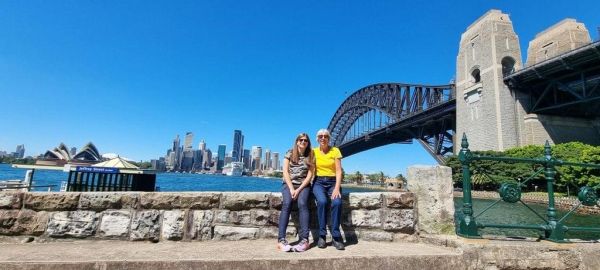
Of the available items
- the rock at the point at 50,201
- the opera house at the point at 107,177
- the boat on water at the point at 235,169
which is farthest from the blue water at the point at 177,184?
the boat on water at the point at 235,169

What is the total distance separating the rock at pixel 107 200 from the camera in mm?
3010

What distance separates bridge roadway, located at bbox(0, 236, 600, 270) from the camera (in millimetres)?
2277

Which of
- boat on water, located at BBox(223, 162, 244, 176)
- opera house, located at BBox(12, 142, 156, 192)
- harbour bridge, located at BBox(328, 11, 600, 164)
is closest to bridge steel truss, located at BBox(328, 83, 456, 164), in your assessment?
harbour bridge, located at BBox(328, 11, 600, 164)

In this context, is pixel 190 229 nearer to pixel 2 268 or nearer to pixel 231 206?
pixel 231 206

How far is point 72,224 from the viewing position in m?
2.96

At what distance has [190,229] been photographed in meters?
3.09

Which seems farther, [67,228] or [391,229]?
[391,229]

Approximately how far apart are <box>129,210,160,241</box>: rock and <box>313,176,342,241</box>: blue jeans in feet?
5.14

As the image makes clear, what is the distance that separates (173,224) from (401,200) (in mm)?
2348

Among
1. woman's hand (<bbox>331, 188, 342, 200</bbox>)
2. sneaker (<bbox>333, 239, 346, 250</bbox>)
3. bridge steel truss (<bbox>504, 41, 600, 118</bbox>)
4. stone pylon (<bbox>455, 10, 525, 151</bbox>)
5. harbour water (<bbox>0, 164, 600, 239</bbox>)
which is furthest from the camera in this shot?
stone pylon (<bbox>455, 10, 525, 151</bbox>)

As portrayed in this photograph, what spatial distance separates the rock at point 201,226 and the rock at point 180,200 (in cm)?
7

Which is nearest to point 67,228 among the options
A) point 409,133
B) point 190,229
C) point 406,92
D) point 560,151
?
point 190,229

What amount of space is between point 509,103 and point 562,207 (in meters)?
15.6

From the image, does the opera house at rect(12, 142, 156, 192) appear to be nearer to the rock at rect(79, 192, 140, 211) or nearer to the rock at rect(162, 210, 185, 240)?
the rock at rect(79, 192, 140, 211)
